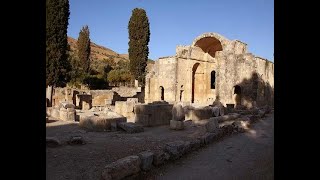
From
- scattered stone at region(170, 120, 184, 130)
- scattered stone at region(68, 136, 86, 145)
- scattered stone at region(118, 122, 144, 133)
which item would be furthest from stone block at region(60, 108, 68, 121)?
scattered stone at region(68, 136, 86, 145)

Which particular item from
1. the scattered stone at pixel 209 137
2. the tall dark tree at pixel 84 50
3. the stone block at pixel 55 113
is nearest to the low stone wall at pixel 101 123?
the scattered stone at pixel 209 137

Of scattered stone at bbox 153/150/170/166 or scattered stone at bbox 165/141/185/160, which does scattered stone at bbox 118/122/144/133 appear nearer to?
scattered stone at bbox 165/141/185/160

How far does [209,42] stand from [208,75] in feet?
12.1

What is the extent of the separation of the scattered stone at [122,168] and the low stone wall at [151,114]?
7496 millimetres

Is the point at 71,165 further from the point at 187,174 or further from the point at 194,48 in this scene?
the point at 194,48

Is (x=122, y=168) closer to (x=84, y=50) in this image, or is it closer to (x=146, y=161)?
(x=146, y=161)

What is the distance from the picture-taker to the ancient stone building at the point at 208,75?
77.4ft

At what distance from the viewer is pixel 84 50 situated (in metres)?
38.4

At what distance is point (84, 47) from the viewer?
38562mm

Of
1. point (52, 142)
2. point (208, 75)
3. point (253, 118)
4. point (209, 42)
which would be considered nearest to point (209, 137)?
point (52, 142)

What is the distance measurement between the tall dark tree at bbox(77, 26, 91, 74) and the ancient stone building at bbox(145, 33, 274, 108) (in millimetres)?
11582

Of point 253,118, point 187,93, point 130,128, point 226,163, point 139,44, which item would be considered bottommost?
point 226,163
